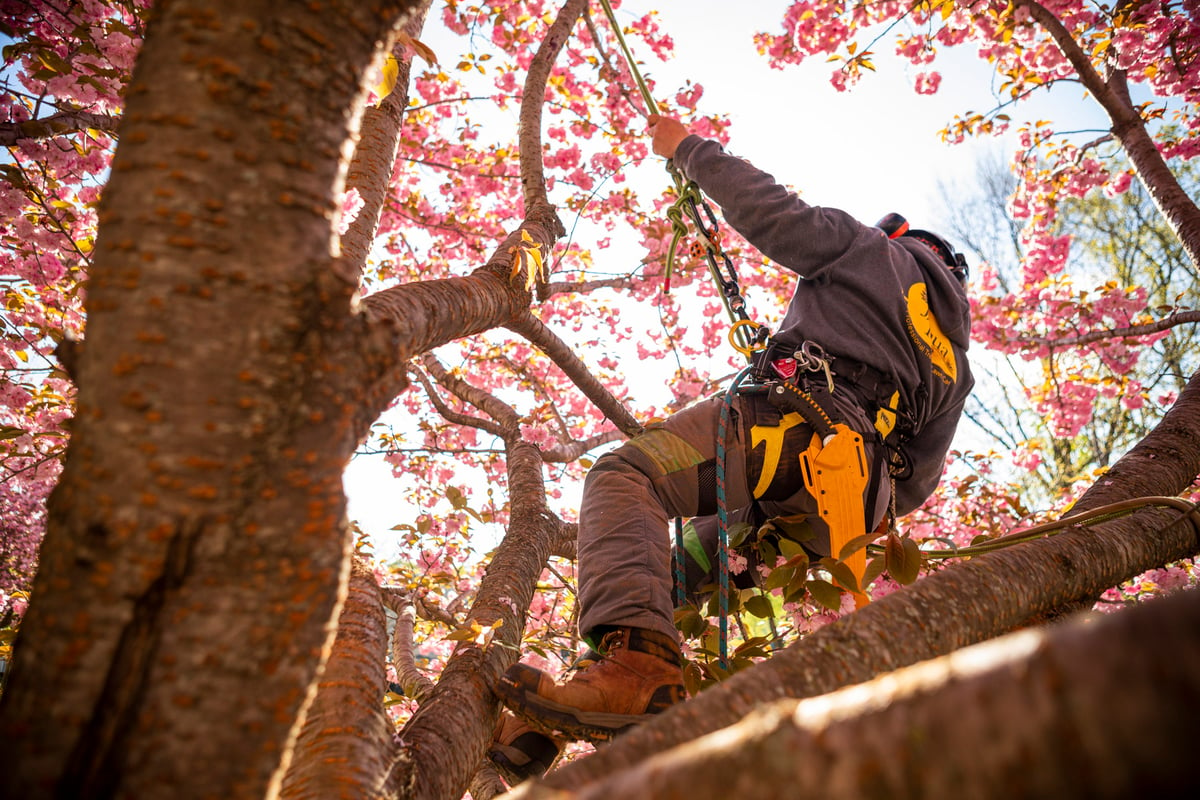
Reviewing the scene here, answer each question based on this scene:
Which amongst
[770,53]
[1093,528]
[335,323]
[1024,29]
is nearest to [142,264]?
[335,323]

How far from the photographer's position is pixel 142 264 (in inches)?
20.4

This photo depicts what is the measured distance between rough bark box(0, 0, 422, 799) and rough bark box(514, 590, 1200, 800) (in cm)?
36

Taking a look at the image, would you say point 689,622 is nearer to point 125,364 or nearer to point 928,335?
point 928,335

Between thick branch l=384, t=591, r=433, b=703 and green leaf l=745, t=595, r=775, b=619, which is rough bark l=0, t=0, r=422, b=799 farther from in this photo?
green leaf l=745, t=595, r=775, b=619

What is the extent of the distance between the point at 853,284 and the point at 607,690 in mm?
1500

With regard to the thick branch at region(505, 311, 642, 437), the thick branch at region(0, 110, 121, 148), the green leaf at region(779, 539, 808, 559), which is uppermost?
the thick branch at region(0, 110, 121, 148)

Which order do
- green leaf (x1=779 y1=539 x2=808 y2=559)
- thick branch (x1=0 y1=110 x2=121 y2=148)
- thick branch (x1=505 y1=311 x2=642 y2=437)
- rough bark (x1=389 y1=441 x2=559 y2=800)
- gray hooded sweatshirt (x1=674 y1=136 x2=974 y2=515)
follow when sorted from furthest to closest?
thick branch (x1=505 y1=311 x2=642 y2=437) < thick branch (x1=0 y1=110 x2=121 y2=148) < gray hooded sweatshirt (x1=674 y1=136 x2=974 y2=515) < green leaf (x1=779 y1=539 x2=808 y2=559) < rough bark (x1=389 y1=441 x2=559 y2=800)

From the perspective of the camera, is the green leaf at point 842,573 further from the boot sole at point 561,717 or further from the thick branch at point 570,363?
the thick branch at point 570,363

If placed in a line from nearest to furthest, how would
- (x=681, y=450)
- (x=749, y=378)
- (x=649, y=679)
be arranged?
1. (x=649, y=679)
2. (x=681, y=450)
3. (x=749, y=378)

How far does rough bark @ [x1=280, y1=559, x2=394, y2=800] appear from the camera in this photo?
0.85 m

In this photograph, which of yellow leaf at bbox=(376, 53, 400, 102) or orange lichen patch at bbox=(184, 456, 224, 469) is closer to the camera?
orange lichen patch at bbox=(184, 456, 224, 469)

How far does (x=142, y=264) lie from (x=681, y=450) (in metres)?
1.47

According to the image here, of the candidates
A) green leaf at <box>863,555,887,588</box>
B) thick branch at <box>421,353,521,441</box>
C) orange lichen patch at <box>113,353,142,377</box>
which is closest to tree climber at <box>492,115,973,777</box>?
green leaf at <box>863,555,887,588</box>

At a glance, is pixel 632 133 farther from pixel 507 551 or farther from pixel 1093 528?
pixel 1093 528
